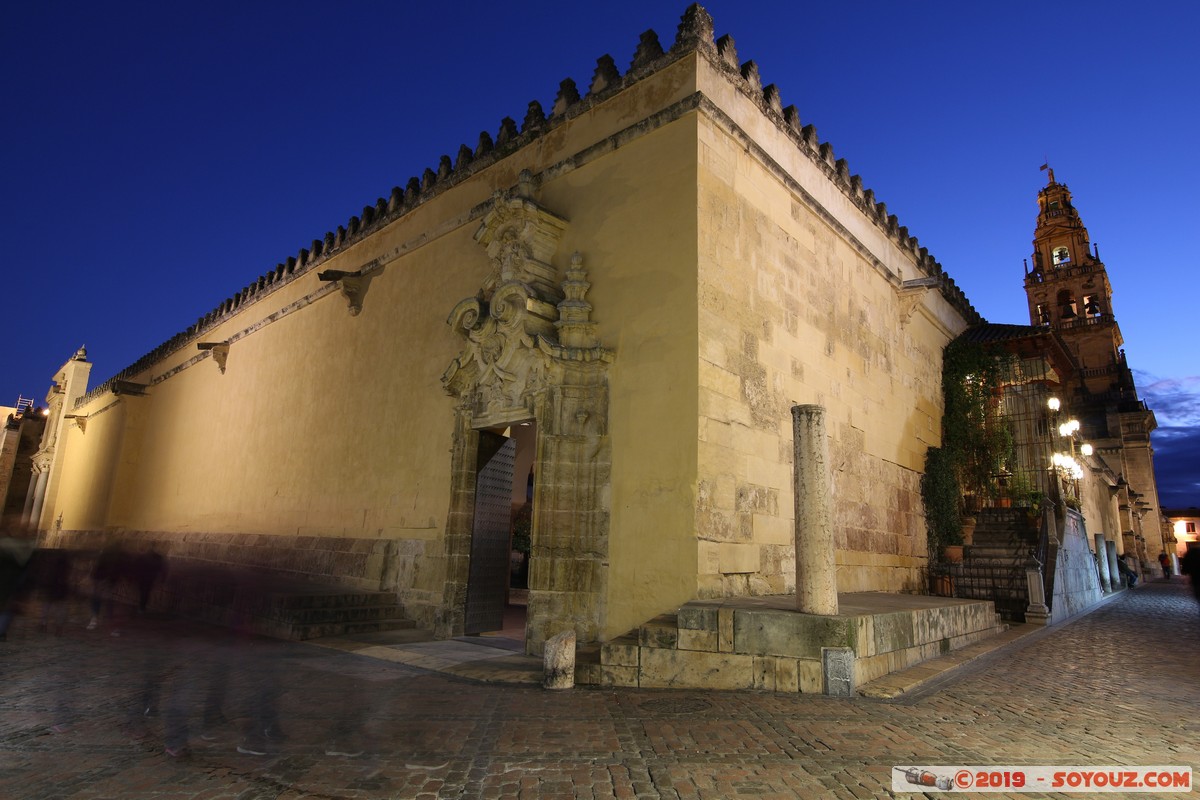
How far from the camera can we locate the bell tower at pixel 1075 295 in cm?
3784

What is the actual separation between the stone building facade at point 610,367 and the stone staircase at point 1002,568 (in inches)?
39.4

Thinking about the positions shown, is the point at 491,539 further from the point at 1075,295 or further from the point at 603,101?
the point at 1075,295

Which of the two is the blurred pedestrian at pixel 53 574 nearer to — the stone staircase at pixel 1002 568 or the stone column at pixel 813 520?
the stone column at pixel 813 520

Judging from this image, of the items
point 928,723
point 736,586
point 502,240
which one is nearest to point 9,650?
point 502,240

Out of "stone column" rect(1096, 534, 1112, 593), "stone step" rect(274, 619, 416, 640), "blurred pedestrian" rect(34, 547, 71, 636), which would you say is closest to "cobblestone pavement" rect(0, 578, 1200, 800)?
"stone step" rect(274, 619, 416, 640)

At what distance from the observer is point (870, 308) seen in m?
10.8

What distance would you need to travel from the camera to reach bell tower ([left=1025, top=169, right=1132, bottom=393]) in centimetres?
3784

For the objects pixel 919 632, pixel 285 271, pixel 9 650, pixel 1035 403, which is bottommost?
pixel 9 650

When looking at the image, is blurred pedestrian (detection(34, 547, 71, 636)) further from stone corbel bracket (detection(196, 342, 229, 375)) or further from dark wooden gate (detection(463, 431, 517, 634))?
dark wooden gate (detection(463, 431, 517, 634))

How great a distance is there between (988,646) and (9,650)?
10.6 metres

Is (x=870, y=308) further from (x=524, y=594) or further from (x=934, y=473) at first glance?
(x=524, y=594)

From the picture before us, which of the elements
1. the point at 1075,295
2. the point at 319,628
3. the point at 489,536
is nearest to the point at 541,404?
the point at 489,536

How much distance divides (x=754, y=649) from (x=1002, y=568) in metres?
8.35

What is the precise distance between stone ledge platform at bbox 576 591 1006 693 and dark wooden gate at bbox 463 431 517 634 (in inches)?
112
